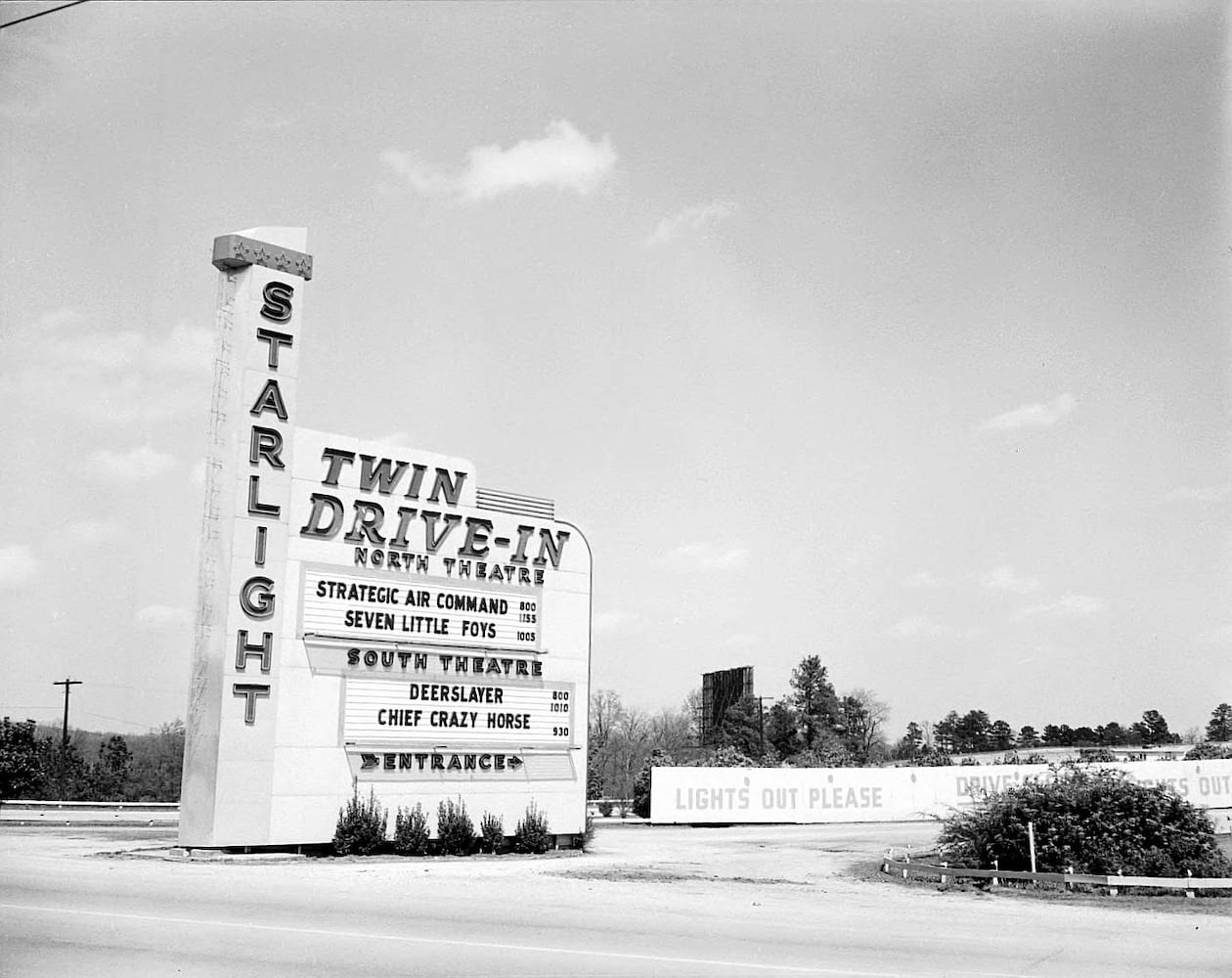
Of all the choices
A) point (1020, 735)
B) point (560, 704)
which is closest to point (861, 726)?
point (1020, 735)

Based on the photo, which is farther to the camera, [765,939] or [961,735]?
[961,735]

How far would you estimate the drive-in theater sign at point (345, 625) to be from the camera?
25625 mm

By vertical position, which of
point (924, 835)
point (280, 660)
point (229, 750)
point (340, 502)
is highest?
point (340, 502)

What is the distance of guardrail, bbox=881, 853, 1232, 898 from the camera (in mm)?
21219

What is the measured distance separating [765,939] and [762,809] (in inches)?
1425

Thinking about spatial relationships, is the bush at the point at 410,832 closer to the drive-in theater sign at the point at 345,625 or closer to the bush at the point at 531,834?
the drive-in theater sign at the point at 345,625

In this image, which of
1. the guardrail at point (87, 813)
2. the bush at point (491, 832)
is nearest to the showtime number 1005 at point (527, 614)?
the bush at point (491, 832)

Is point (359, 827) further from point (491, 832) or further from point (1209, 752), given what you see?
point (1209, 752)

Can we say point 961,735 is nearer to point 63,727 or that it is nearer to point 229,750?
point 63,727

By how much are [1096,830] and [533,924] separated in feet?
44.2

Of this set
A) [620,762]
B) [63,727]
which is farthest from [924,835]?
[620,762]

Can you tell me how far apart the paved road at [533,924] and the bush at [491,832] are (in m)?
2.23

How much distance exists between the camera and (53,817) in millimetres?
46062

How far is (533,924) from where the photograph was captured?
16.3 m
